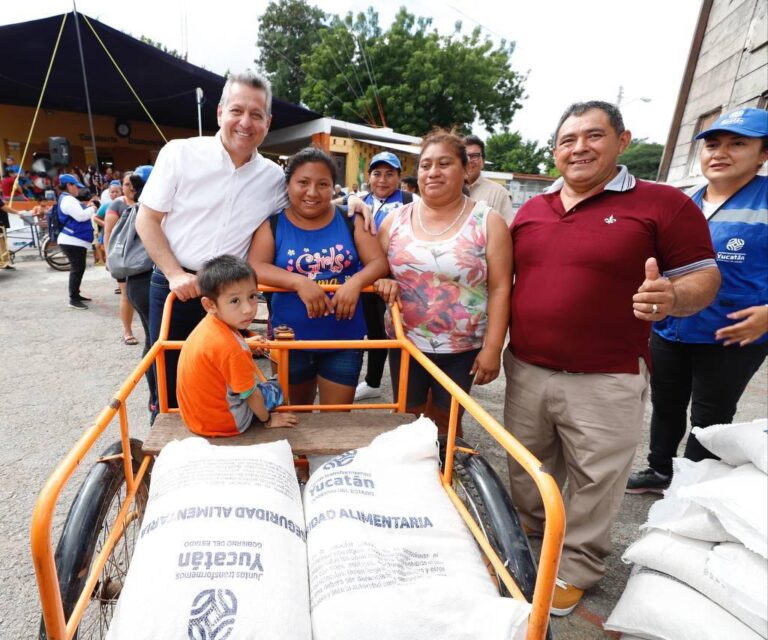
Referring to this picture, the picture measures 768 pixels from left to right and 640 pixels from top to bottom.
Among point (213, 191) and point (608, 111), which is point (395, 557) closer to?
point (608, 111)

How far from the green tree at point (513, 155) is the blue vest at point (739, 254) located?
4136cm

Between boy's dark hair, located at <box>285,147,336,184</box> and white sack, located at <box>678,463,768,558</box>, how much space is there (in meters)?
1.89

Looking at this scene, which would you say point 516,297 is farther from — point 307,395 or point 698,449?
point 698,449

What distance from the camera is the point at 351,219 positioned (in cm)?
231

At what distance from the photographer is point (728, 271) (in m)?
2.27

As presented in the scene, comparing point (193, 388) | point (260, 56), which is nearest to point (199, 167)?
point (193, 388)

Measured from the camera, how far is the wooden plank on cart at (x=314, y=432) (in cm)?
179

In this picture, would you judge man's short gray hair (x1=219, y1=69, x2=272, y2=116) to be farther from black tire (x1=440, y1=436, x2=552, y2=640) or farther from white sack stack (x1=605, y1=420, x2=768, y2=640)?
white sack stack (x1=605, y1=420, x2=768, y2=640)

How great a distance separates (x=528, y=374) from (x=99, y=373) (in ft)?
13.7

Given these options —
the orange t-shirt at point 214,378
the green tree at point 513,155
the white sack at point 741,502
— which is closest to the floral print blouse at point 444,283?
the orange t-shirt at point 214,378

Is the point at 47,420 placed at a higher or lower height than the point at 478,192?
lower

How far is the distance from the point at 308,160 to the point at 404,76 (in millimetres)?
Answer: 24006

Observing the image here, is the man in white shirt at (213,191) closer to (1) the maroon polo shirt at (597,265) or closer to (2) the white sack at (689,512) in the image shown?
(1) the maroon polo shirt at (597,265)

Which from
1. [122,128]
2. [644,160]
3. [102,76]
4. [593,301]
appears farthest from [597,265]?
[644,160]
